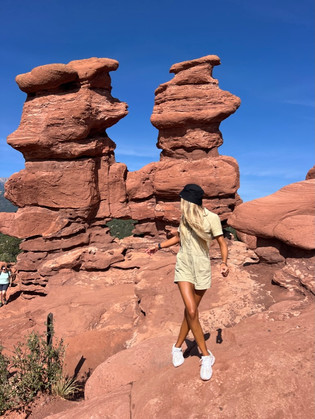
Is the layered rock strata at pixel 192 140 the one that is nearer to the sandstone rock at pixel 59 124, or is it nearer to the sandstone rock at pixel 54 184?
the sandstone rock at pixel 54 184

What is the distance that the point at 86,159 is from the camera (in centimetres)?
1045

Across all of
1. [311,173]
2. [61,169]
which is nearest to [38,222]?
[61,169]

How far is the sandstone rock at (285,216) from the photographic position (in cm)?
580

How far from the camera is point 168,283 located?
693 centimetres

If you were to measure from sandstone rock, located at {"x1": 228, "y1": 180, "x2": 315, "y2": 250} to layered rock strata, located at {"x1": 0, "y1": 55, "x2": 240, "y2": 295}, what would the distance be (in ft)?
11.3

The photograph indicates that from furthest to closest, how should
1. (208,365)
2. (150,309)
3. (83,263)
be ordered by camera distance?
(83,263) < (150,309) < (208,365)

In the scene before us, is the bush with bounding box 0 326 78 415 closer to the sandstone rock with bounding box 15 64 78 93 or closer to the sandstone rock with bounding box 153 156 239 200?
the sandstone rock with bounding box 153 156 239 200

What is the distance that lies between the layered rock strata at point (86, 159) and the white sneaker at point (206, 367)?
739 centimetres

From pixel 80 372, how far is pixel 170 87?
9282mm

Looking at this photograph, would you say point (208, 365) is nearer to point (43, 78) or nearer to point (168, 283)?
point (168, 283)

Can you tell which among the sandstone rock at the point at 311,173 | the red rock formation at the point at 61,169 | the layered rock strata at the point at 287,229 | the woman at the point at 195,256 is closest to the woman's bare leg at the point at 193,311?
the woman at the point at 195,256

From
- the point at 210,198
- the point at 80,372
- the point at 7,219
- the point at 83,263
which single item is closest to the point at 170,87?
the point at 210,198

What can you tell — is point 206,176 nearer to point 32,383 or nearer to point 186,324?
point 186,324

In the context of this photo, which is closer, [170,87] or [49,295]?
[49,295]
